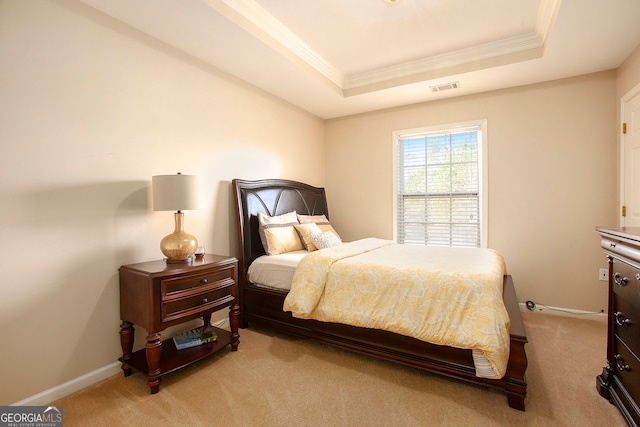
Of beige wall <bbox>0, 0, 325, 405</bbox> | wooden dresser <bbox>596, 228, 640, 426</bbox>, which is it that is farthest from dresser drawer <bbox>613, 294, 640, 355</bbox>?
beige wall <bbox>0, 0, 325, 405</bbox>

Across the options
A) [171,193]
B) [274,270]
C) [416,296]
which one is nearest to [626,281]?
[416,296]

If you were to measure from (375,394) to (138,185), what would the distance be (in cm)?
220

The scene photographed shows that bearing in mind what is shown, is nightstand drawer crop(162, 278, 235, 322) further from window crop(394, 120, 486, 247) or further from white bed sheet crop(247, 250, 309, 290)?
window crop(394, 120, 486, 247)

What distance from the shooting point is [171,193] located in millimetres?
2104

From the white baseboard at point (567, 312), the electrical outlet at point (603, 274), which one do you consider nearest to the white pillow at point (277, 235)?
the white baseboard at point (567, 312)

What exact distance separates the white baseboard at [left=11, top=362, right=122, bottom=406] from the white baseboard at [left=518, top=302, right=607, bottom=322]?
3897mm

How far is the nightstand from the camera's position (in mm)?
1868

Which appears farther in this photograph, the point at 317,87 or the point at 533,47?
the point at 317,87

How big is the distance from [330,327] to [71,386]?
5.65ft

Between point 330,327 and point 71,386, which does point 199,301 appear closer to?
point 71,386

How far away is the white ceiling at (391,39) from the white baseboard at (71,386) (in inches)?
96.0

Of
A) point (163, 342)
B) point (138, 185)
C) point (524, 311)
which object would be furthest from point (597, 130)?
point (163, 342)

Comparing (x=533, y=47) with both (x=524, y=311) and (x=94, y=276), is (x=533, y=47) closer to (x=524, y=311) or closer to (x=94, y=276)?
(x=524, y=311)

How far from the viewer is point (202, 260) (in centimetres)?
230
